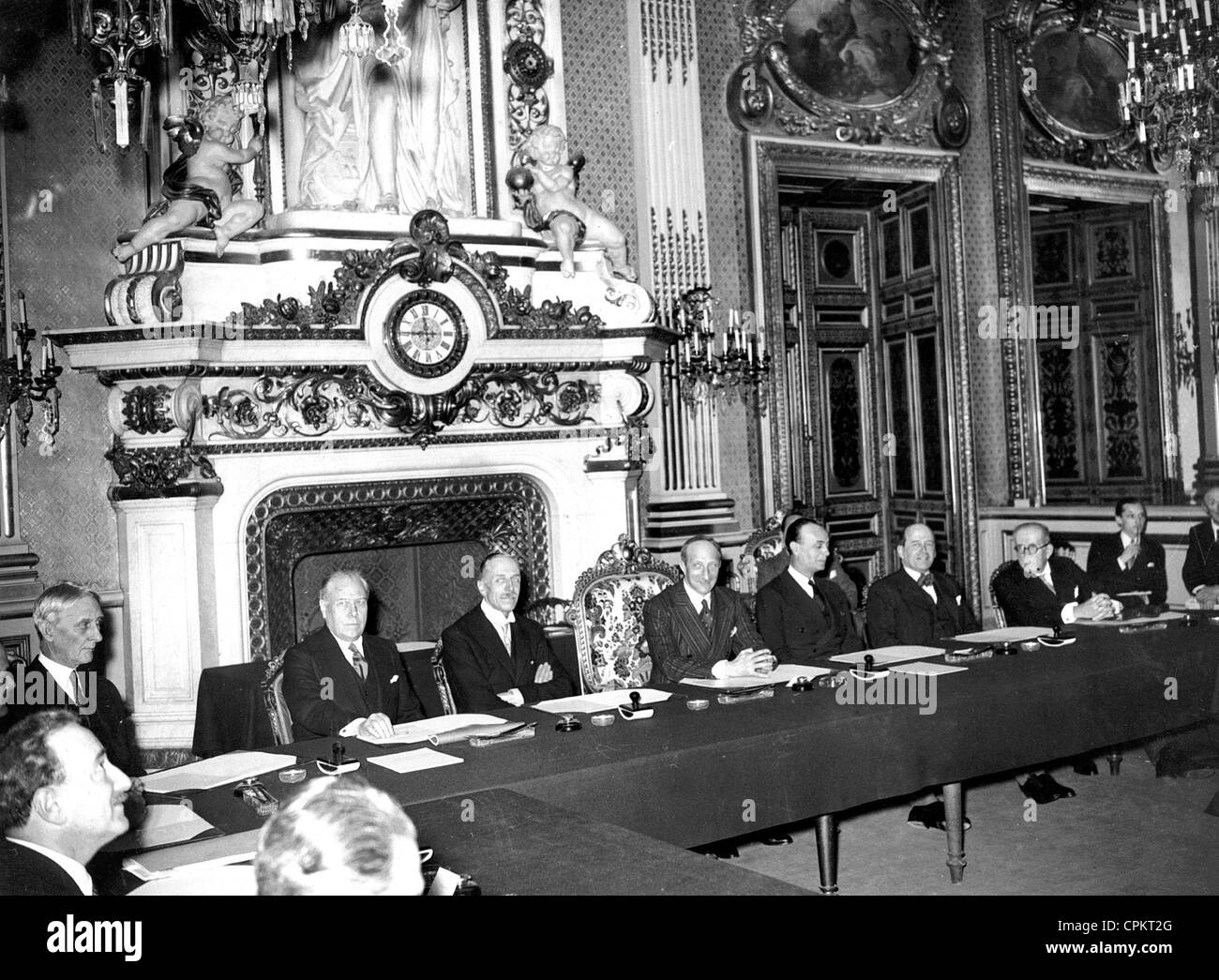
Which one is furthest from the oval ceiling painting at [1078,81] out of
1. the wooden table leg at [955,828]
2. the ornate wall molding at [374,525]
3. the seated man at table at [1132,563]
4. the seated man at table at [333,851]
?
the seated man at table at [333,851]

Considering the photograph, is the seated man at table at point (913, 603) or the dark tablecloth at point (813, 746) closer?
the dark tablecloth at point (813, 746)

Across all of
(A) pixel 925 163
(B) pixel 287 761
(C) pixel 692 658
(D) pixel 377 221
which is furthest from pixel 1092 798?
(A) pixel 925 163

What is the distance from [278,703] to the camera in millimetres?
4613

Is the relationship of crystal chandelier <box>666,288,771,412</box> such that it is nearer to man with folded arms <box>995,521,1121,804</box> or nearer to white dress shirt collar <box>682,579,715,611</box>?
man with folded arms <box>995,521,1121,804</box>

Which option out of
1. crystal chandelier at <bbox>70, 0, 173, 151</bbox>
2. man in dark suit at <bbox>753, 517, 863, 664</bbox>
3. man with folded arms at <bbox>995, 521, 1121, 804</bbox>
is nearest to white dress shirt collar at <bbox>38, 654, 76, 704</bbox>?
crystal chandelier at <bbox>70, 0, 173, 151</bbox>

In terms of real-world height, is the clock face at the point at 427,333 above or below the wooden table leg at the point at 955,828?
above

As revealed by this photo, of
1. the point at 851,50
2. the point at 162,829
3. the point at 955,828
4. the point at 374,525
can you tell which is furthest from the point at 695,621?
the point at 851,50

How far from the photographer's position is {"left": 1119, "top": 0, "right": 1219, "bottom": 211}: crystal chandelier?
302 inches

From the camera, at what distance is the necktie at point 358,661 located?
477 cm

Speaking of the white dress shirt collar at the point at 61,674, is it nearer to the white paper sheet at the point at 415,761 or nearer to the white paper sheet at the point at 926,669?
the white paper sheet at the point at 415,761

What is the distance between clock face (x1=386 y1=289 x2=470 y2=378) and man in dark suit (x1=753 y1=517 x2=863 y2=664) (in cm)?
231

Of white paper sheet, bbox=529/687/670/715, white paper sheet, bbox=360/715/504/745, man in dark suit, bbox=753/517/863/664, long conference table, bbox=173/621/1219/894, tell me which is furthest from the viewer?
man in dark suit, bbox=753/517/863/664

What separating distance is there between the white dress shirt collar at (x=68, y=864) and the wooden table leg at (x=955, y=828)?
128 inches
